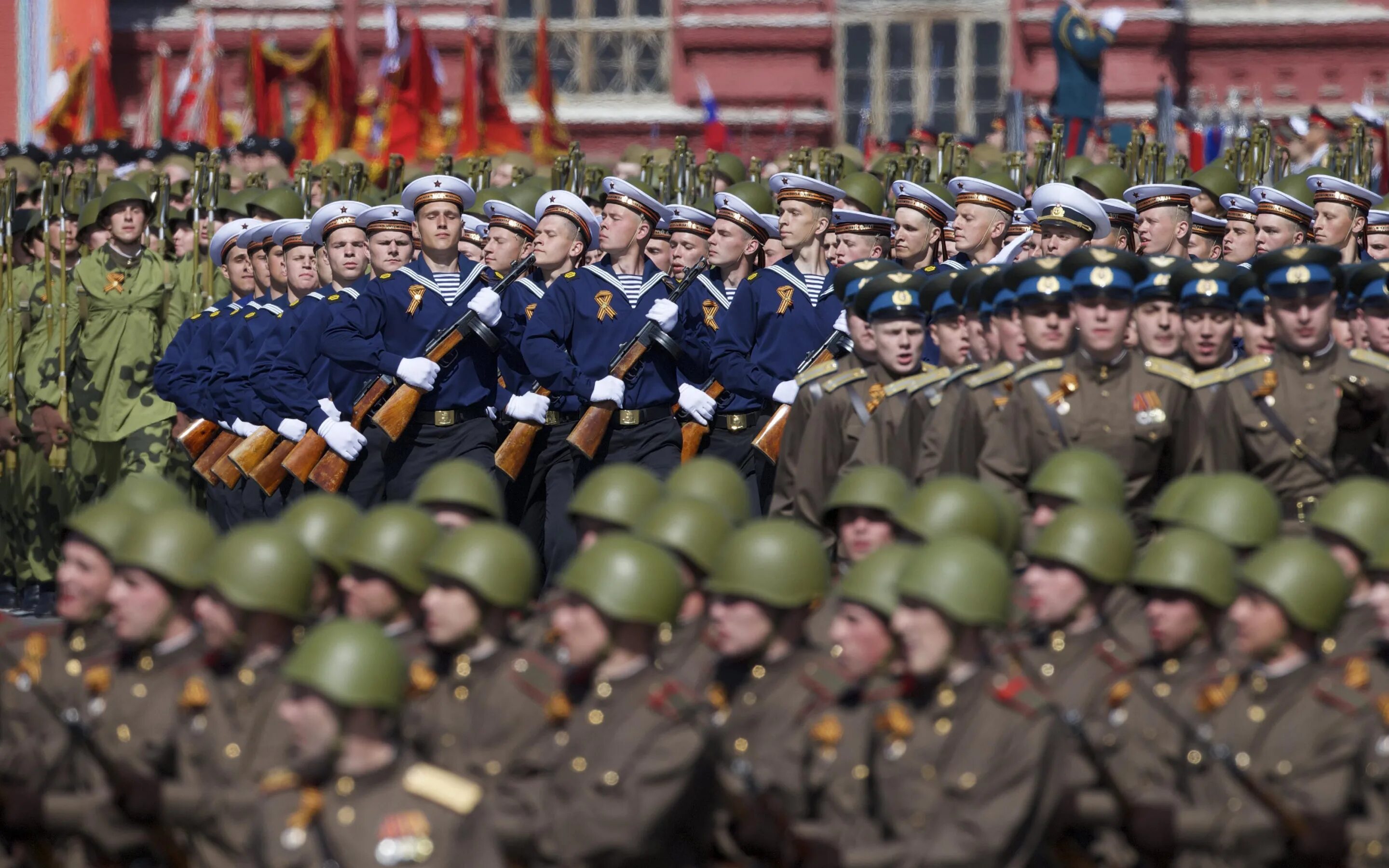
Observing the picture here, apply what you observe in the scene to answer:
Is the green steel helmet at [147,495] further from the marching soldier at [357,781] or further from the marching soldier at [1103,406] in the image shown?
the marching soldier at [1103,406]

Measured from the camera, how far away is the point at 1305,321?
10109mm

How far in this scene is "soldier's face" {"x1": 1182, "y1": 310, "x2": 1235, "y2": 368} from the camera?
10.3 meters

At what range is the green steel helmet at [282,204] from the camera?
15.8 m

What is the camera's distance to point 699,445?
13156mm

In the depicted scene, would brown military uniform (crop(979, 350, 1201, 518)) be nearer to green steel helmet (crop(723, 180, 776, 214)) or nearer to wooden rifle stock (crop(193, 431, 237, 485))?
green steel helmet (crop(723, 180, 776, 214))

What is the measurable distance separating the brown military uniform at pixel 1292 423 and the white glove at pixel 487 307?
13.7 ft

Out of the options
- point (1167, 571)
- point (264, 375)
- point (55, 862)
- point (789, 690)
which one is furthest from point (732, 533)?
point (264, 375)

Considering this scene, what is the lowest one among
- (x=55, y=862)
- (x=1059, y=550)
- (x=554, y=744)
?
(x=55, y=862)

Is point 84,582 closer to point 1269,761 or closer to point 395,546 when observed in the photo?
point 395,546

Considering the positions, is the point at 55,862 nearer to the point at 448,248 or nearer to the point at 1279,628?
the point at 1279,628

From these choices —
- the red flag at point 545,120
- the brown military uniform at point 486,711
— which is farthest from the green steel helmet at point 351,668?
the red flag at point 545,120

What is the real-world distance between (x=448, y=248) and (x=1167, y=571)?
650cm

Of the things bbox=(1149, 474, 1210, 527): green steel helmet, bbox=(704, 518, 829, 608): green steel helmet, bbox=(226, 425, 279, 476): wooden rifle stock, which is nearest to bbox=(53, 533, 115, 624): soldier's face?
bbox=(704, 518, 829, 608): green steel helmet

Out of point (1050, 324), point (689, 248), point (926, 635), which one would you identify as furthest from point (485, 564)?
point (689, 248)
